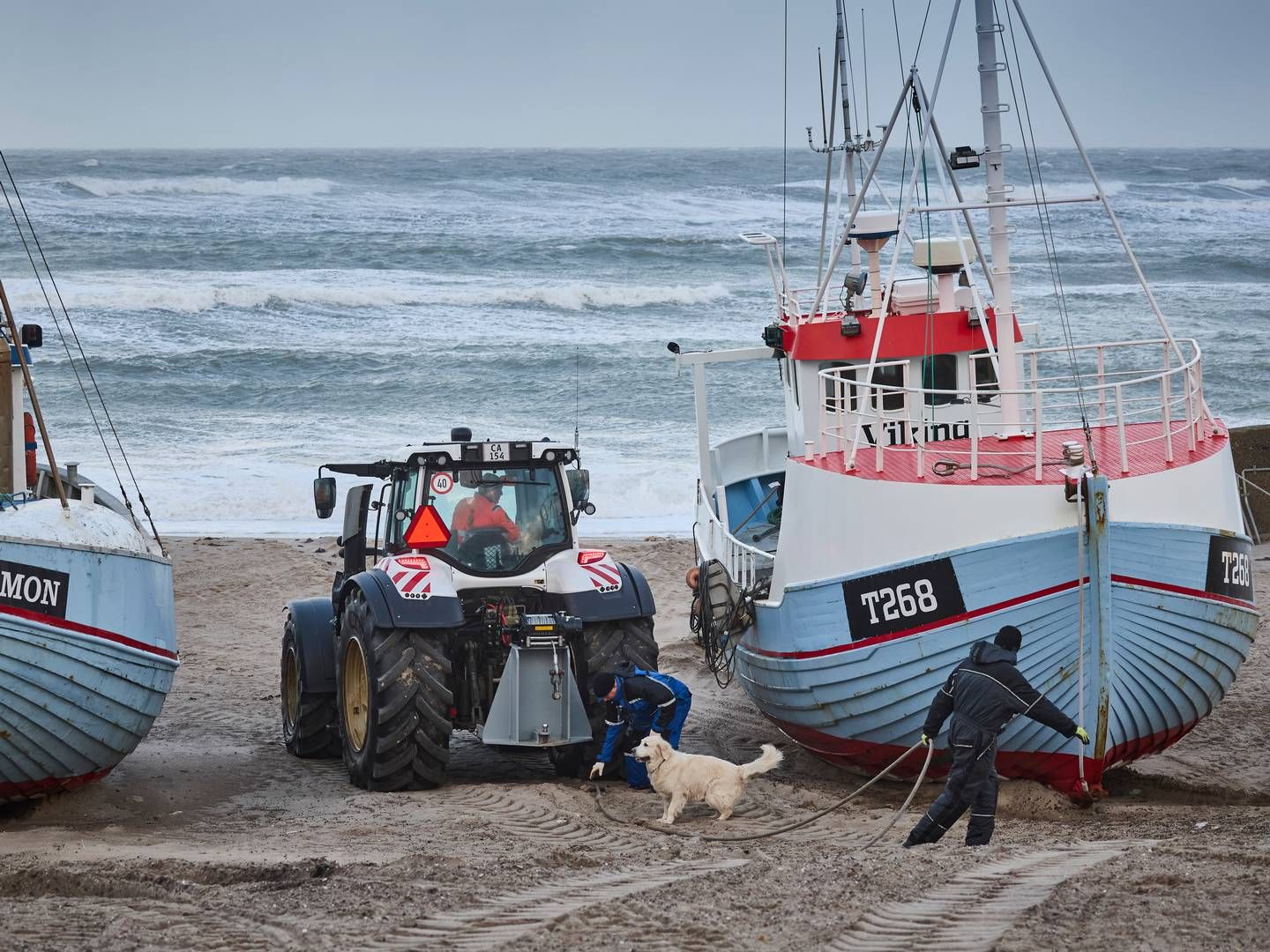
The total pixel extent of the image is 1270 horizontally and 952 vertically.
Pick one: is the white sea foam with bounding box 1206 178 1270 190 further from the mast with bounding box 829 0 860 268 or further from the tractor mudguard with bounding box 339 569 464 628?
the tractor mudguard with bounding box 339 569 464 628

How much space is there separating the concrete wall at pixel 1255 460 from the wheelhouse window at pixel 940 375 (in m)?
6.67

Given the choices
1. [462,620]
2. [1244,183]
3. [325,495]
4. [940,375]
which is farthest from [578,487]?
[1244,183]

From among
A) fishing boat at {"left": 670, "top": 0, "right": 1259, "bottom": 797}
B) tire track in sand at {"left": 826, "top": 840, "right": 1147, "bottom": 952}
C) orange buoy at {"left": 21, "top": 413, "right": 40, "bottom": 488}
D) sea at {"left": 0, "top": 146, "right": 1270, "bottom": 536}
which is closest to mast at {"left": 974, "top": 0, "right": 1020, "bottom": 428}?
fishing boat at {"left": 670, "top": 0, "right": 1259, "bottom": 797}

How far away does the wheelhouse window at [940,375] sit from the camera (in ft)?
40.0

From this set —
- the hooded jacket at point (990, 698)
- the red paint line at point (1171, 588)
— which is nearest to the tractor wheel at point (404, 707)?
the hooded jacket at point (990, 698)

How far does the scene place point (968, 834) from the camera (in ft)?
26.8

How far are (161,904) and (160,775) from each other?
12.9ft

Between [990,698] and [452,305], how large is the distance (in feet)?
117

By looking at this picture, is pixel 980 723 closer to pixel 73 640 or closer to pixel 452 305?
pixel 73 640

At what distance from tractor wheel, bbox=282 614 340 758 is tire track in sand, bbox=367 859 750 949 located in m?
3.97

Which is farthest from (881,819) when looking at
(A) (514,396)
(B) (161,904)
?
(A) (514,396)

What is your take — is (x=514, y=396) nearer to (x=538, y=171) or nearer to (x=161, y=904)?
(x=161, y=904)

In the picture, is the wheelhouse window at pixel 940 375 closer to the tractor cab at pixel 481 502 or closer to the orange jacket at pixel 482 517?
the tractor cab at pixel 481 502

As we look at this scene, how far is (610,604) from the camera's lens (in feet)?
32.1
